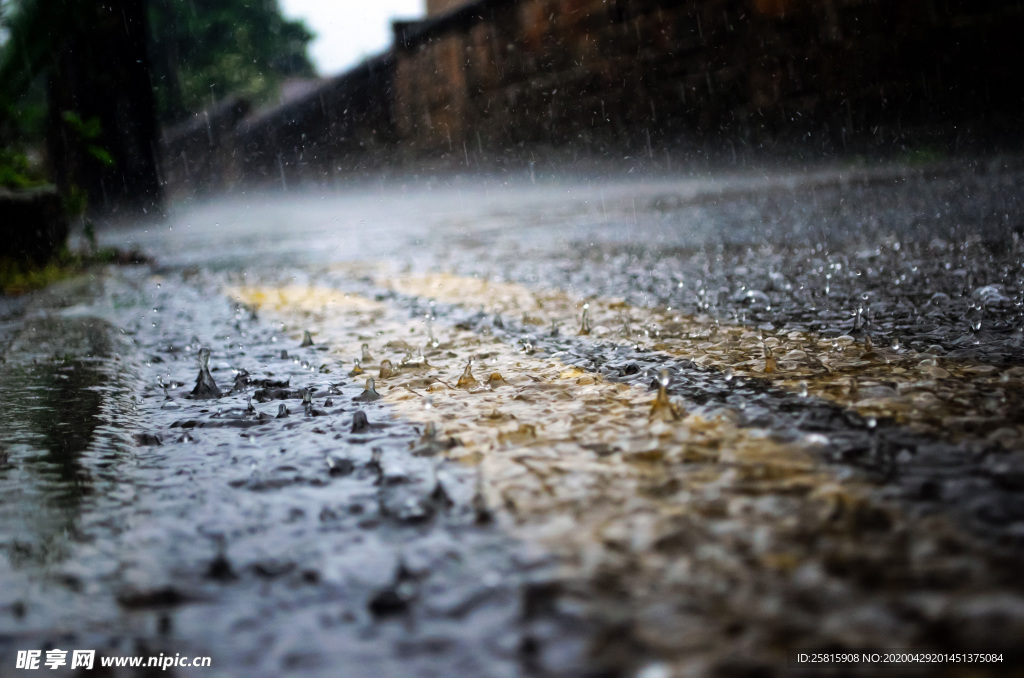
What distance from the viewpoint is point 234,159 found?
24.2 m

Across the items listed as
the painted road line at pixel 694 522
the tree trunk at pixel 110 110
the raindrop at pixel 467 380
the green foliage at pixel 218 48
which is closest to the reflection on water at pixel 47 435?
the painted road line at pixel 694 522

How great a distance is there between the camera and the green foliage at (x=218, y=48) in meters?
29.5

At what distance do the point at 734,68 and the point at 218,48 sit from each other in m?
31.2

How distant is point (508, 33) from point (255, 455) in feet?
32.0

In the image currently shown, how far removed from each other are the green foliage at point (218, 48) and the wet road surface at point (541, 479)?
26992 millimetres

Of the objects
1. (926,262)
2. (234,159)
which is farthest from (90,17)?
(234,159)

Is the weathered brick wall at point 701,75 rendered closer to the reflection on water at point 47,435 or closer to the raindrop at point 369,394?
the raindrop at point 369,394

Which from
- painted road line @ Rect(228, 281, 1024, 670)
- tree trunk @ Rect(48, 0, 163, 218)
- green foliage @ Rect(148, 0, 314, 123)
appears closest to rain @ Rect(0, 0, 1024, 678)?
painted road line @ Rect(228, 281, 1024, 670)

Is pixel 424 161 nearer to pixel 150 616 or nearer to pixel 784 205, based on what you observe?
pixel 784 205

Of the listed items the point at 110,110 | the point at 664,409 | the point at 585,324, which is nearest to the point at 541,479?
the point at 664,409

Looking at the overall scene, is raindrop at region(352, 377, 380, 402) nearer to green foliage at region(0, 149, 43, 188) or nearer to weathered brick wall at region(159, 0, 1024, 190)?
green foliage at region(0, 149, 43, 188)

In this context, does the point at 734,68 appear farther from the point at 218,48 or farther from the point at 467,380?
the point at 218,48

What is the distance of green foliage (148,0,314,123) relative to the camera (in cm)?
2945

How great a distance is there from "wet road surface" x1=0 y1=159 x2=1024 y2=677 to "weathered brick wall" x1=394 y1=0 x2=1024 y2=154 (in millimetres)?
3272
